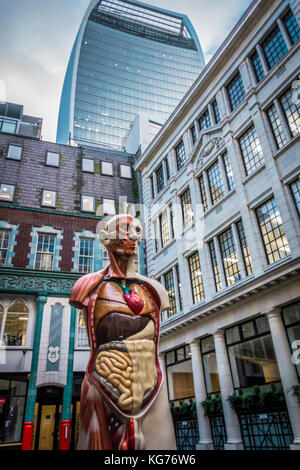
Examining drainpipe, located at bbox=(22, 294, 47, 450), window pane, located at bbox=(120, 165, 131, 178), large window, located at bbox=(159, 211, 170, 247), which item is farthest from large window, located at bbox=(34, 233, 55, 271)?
window pane, located at bbox=(120, 165, 131, 178)

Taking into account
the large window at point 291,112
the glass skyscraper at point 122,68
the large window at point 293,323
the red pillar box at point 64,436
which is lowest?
the red pillar box at point 64,436

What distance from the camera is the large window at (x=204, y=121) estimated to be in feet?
63.4

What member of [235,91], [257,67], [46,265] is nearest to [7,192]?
[46,265]

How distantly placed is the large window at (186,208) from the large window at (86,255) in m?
5.86

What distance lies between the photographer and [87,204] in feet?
70.3

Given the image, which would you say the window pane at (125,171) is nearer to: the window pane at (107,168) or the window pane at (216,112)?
the window pane at (107,168)

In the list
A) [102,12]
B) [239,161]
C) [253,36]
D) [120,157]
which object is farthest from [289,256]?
[102,12]

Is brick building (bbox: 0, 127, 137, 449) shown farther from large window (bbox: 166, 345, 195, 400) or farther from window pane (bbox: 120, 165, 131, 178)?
large window (bbox: 166, 345, 195, 400)

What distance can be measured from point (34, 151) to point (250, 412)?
19466mm

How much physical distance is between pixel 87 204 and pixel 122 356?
1778 cm

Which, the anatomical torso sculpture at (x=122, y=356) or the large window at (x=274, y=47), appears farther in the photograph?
the large window at (x=274, y=47)

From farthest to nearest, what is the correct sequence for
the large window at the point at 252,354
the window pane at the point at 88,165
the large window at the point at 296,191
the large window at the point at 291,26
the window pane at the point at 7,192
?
the window pane at the point at 88,165 < the window pane at the point at 7,192 < the large window at the point at 291,26 < the large window at the point at 296,191 < the large window at the point at 252,354

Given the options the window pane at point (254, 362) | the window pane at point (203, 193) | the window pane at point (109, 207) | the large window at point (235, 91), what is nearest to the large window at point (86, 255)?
the window pane at point (109, 207)

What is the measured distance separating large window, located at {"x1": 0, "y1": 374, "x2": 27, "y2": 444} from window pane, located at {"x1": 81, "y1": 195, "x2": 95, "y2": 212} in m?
10.1
